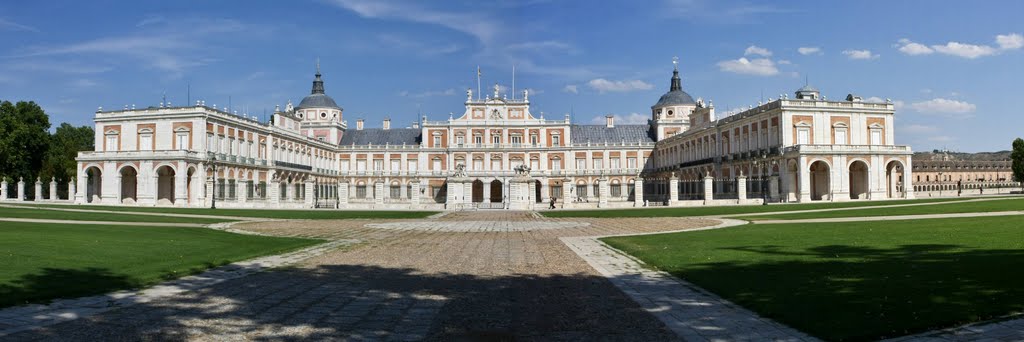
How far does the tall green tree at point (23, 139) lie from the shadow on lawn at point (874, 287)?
63.2m

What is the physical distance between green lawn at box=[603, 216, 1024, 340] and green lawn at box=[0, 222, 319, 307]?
7.53m

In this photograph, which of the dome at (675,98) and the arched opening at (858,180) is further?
the dome at (675,98)

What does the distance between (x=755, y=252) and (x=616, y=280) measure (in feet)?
13.3

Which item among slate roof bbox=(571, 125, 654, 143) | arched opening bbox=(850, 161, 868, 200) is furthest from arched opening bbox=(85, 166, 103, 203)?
arched opening bbox=(850, 161, 868, 200)

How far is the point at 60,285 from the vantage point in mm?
8625

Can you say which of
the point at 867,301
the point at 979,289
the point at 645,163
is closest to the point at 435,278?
the point at 867,301

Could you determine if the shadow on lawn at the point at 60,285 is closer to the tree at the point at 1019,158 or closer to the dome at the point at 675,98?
the dome at the point at 675,98

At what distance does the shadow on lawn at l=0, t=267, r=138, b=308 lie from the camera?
781cm

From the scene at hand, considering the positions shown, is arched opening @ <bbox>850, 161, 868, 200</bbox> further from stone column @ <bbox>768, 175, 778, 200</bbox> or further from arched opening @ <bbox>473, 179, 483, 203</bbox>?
arched opening @ <bbox>473, 179, 483, 203</bbox>

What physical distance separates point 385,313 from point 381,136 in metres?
83.1

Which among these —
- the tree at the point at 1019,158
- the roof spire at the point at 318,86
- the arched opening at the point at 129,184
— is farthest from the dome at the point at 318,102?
the tree at the point at 1019,158

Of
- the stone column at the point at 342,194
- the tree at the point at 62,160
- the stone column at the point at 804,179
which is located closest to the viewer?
the stone column at the point at 804,179

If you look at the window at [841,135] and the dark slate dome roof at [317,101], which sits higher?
the dark slate dome roof at [317,101]

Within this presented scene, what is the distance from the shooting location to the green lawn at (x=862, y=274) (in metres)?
6.52
